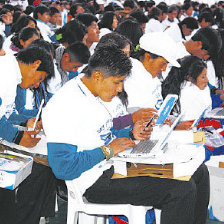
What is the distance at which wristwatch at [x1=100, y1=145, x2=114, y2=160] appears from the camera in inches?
76.7

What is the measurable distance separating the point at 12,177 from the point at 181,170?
74cm

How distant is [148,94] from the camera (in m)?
2.88

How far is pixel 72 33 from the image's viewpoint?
164 inches

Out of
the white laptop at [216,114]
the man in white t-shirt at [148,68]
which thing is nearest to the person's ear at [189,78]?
the white laptop at [216,114]

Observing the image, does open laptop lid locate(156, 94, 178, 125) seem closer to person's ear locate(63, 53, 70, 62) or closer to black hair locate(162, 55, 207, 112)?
black hair locate(162, 55, 207, 112)

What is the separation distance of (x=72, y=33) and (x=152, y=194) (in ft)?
7.86

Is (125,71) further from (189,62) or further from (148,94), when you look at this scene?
(189,62)

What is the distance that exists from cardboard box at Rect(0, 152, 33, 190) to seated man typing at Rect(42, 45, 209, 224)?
0.17m

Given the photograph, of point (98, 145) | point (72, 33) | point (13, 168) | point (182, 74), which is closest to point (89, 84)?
point (98, 145)

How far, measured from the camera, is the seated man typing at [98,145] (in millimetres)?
1886

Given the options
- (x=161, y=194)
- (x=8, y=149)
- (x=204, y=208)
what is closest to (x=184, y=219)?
(x=161, y=194)

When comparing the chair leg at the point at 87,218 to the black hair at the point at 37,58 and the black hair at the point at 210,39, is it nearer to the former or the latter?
the black hair at the point at 37,58

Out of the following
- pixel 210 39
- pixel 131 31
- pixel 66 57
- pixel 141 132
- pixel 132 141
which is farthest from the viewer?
pixel 210 39

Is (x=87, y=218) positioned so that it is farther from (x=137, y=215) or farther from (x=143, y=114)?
(x=143, y=114)
